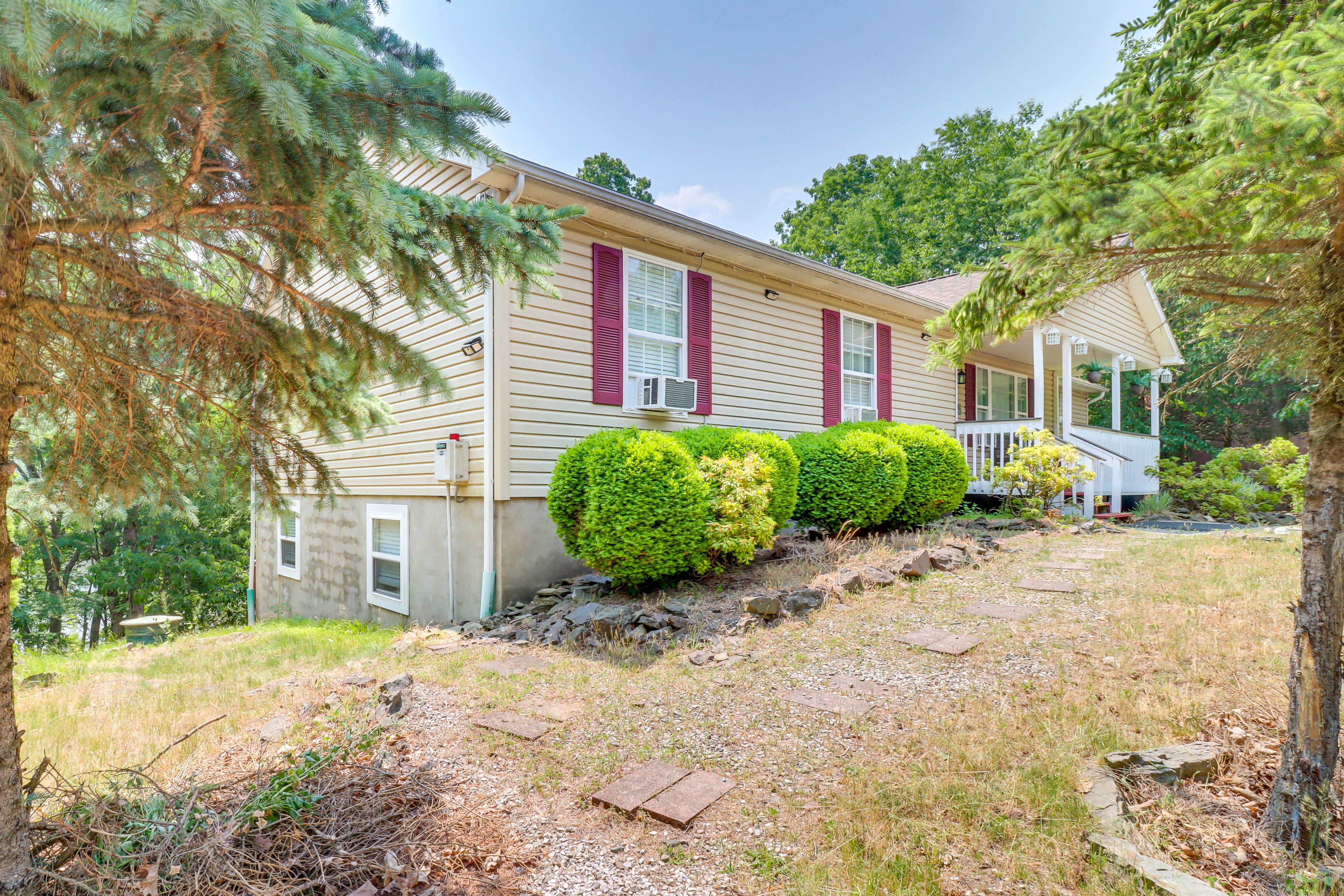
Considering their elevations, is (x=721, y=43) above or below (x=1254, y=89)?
above

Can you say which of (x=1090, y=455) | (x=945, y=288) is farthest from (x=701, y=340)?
(x=945, y=288)

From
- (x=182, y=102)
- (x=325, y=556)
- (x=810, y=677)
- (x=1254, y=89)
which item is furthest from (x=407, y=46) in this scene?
(x=325, y=556)

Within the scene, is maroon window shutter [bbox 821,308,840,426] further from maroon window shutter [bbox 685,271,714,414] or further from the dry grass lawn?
the dry grass lawn

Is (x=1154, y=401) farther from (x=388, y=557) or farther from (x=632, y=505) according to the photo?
(x=388, y=557)

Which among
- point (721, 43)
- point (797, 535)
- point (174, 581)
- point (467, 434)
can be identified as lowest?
point (174, 581)

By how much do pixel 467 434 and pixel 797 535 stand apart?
153 inches

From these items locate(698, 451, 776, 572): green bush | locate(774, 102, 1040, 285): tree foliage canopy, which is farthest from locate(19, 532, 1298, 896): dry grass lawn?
locate(774, 102, 1040, 285): tree foliage canopy

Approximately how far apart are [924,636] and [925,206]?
82.0ft

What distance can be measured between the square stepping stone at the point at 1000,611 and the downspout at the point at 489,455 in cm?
412

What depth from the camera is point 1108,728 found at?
2.98m

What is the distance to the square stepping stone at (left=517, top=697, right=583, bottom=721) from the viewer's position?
11.9 feet

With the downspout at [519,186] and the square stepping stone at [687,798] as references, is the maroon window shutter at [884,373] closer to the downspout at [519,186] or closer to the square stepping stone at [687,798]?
the downspout at [519,186]

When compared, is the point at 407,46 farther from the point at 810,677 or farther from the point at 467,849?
the point at 810,677

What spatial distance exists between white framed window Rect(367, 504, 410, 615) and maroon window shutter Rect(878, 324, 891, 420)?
22.8ft
